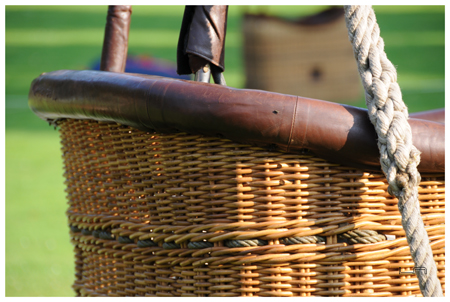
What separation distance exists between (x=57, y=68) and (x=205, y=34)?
4657 millimetres

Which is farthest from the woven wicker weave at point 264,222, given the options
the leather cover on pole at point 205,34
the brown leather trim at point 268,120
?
the leather cover on pole at point 205,34

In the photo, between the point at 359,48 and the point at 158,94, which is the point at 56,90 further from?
the point at 359,48

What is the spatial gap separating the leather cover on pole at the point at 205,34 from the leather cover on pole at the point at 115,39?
0.44m

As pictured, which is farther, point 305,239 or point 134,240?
point 134,240

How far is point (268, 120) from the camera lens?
0.67 meters

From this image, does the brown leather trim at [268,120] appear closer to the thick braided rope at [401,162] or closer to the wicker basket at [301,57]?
the thick braided rope at [401,162]

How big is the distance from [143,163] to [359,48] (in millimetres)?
372

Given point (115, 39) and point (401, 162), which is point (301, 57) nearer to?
point (115, 39)

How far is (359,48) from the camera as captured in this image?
2.37ft

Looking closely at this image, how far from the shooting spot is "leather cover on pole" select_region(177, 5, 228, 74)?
0.83 metres

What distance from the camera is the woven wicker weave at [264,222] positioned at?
2.31 feet

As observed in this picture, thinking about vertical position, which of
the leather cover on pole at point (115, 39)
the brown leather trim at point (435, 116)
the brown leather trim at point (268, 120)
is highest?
the leather cover on pole at point (115, 39)

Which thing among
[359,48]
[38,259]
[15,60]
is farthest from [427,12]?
[359,48]
